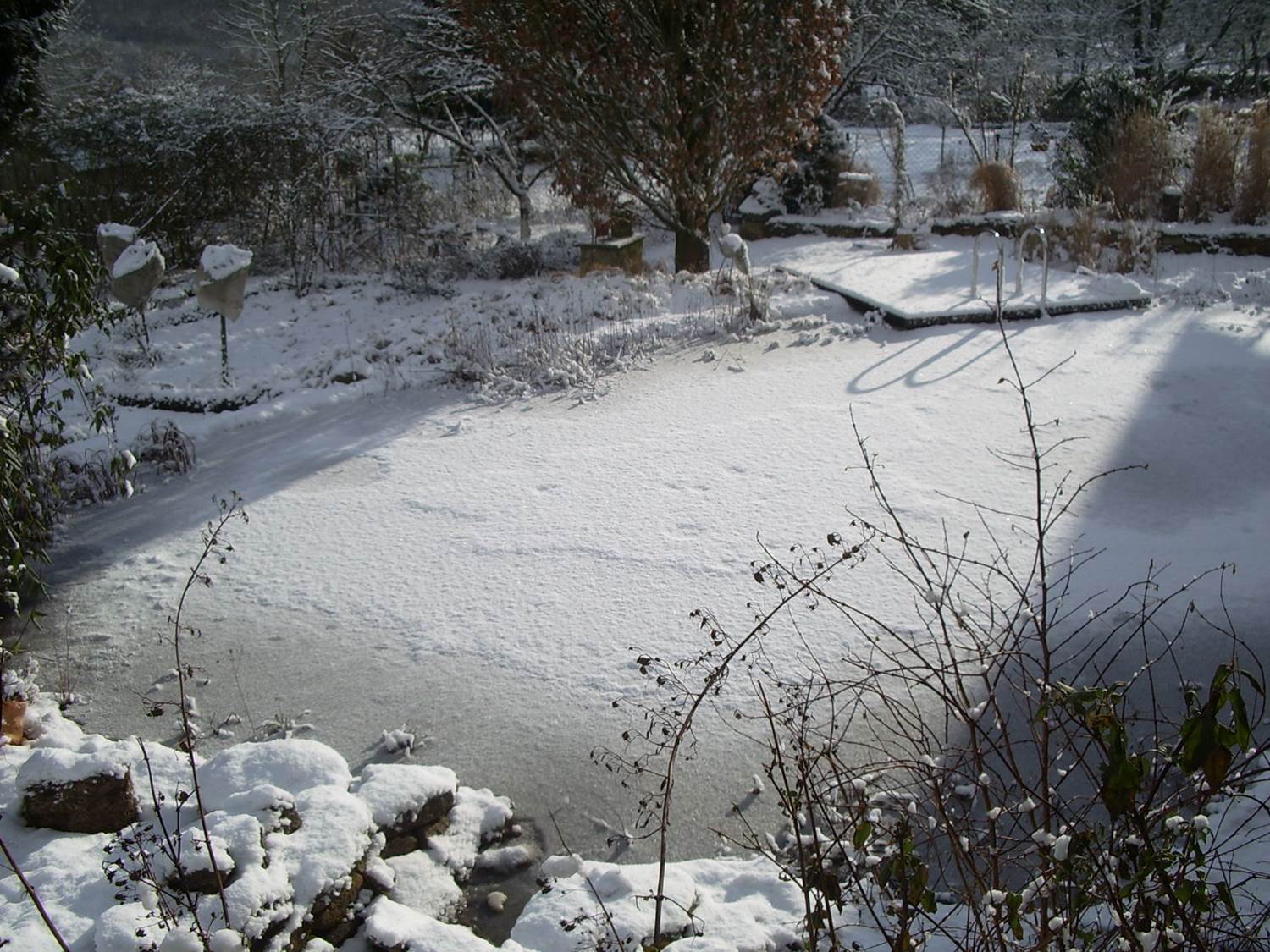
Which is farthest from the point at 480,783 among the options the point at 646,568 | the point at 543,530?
the point at 543,530

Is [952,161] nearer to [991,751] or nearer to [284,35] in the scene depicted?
[284,35]

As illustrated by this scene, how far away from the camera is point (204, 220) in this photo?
1192 cm

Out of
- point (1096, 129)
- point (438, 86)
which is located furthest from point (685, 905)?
point (438, 86)

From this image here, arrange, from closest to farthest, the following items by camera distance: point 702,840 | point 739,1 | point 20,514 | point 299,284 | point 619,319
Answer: point 702,840 → point 20,514 → point 619,319 → point 739,1 → point 299,284

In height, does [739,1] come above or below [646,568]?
above

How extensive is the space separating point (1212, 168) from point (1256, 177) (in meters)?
0.48

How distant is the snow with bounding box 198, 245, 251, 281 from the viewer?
7559 mm

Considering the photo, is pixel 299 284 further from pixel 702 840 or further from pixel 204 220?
pixel 702 840

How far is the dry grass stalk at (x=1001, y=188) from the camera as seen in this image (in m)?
12.8

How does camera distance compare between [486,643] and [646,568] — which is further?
[646,568]

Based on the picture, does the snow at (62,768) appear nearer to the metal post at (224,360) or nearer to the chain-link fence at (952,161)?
the metal post at (224,360)

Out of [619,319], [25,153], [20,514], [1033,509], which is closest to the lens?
[20,514]

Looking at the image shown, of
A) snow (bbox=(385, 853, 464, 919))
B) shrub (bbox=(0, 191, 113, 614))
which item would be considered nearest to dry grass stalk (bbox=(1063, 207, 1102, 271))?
shrub (bbox=(0, 191, 113, 614))

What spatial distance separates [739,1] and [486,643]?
7.86 m
